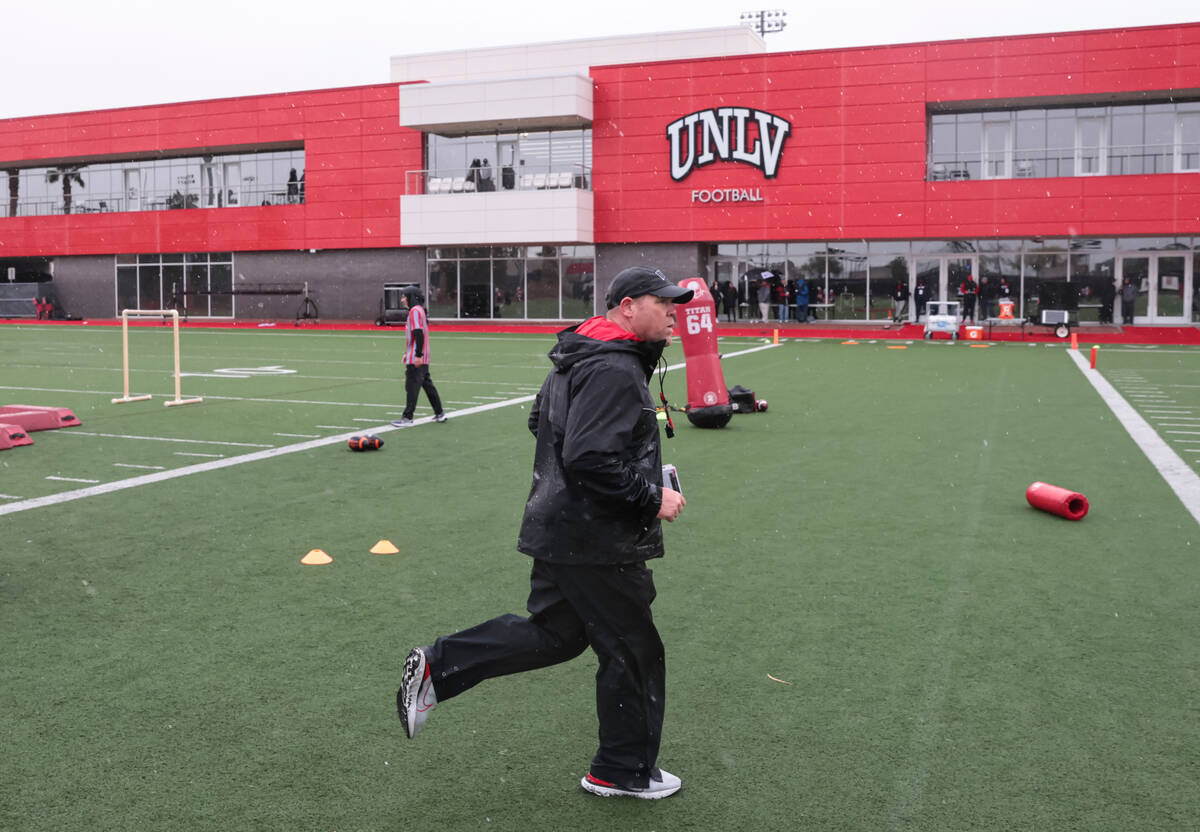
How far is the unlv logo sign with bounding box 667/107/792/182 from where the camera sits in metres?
42.4

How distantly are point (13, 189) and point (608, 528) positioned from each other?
2494 inches

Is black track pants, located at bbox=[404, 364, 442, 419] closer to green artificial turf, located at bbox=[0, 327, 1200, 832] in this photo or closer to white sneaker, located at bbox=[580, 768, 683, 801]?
green artificial turf, located at bbox=[0, 327, 1200, 832]

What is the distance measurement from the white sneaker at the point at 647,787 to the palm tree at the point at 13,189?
62.6 meters

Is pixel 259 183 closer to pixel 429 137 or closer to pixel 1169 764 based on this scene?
pixel 429 137

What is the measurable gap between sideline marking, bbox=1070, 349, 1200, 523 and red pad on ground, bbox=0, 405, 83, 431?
1200cm

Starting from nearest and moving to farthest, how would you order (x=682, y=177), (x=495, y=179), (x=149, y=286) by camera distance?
(x=682, y=177)
(x=495, y=179)
(x=149, y=286)

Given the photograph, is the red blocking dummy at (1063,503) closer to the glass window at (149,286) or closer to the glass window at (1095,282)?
the glass window at (1095,282)

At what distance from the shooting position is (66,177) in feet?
188

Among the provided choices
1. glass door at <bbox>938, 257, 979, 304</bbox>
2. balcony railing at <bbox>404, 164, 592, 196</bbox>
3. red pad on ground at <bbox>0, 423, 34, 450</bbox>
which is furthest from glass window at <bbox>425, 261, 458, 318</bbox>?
red pad on ground at <bbox>0, 423, 34, 450</bbox>

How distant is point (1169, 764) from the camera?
437 centimetres

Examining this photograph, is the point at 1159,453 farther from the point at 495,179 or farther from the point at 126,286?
the point at 126,286

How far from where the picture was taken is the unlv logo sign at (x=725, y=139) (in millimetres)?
42406

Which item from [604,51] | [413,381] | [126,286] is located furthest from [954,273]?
[126,286]

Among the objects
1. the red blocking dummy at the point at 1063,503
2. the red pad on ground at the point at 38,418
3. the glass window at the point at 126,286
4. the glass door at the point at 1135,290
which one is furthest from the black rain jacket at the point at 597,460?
the glass window at the point at 126,286
